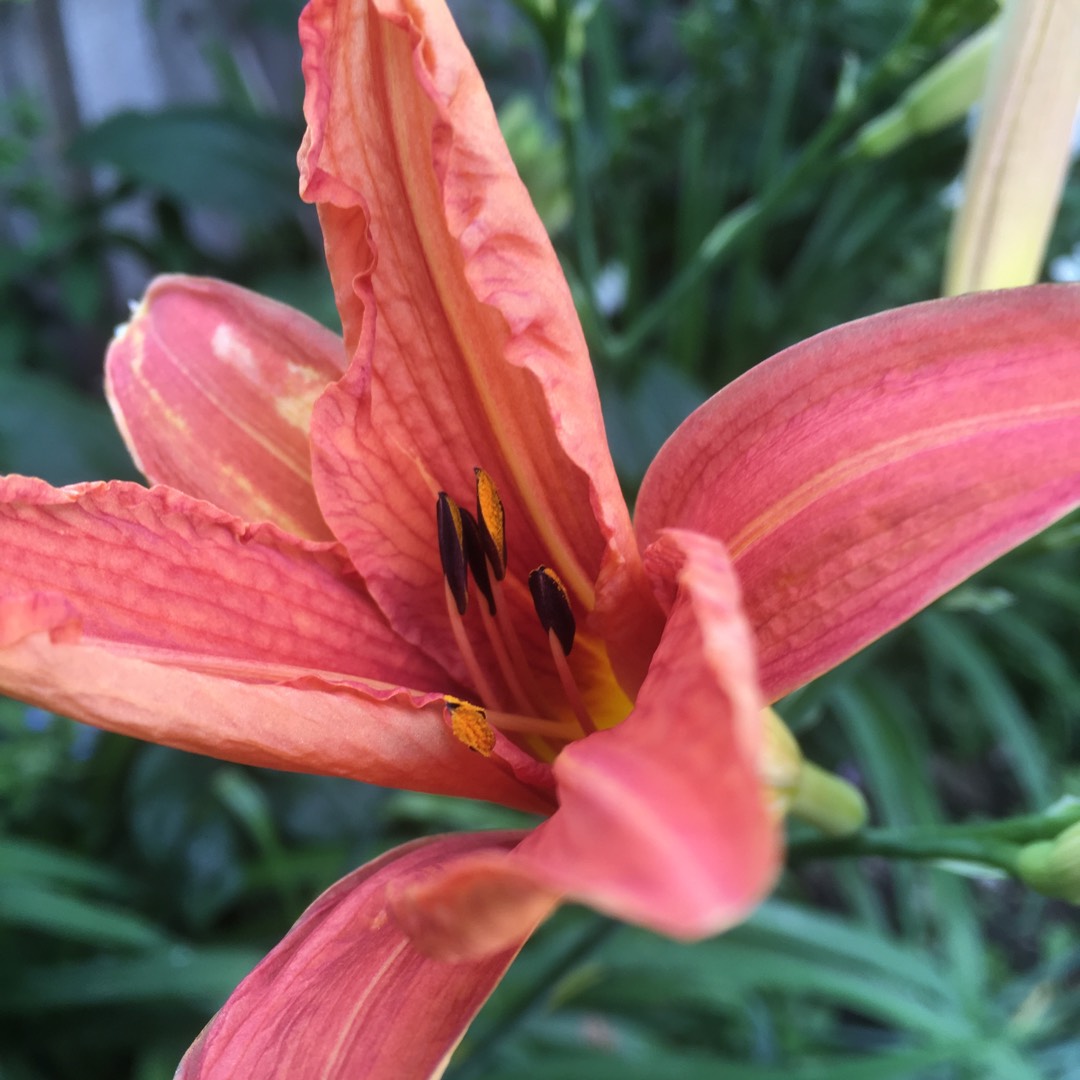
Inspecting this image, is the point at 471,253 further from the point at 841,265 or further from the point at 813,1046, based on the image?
the point at 813,1046

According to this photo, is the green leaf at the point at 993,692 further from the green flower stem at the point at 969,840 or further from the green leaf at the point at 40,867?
the green leaf at the point at 40,867

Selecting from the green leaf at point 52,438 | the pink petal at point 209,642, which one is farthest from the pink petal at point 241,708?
the green leaf at point 52,438

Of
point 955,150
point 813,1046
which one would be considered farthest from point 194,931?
point 955,150

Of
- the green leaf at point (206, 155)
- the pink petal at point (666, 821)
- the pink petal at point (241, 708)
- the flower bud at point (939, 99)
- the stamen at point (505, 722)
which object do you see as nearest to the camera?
the pink petal at point (666, 821)

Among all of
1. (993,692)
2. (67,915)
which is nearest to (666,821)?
(67,915)

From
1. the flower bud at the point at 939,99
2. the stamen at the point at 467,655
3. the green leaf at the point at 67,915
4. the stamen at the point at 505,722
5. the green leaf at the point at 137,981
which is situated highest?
the flower bud at the point at 939,99

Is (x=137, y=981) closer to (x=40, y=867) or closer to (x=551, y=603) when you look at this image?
(x=40, y=867)
